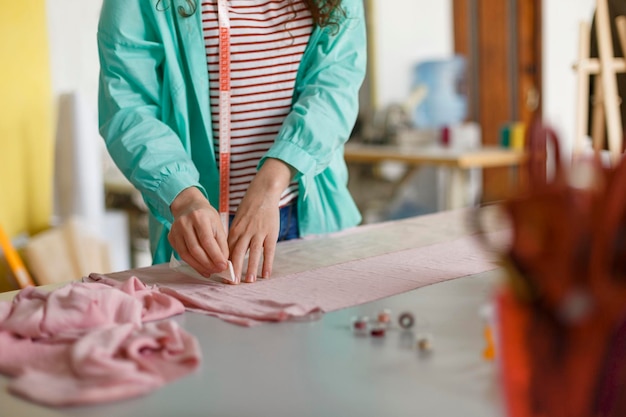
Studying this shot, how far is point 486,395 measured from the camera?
612 millimetres

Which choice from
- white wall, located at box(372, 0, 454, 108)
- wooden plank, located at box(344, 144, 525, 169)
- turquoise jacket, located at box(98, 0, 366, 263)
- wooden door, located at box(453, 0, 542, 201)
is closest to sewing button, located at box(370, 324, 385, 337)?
turquoise jacket, located at box(98, 0, 366, 263)

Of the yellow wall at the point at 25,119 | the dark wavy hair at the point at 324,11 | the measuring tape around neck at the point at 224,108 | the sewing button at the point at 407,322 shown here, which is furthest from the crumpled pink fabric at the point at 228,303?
the yellow wall at the point at 25,119

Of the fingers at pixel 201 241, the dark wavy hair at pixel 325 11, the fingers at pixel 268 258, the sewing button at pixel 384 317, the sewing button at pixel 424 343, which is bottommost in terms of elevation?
the sewing button at pixel 424 343

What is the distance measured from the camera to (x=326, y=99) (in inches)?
48.9

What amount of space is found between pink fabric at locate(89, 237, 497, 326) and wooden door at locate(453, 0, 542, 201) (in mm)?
2802

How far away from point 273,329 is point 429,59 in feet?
11.9

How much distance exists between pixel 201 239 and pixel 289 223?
14.0 inches

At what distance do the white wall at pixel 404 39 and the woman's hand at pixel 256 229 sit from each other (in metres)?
3.29

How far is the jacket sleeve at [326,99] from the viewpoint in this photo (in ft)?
3.83

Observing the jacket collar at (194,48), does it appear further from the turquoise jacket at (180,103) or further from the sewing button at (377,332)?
the sewing button at (377,332)

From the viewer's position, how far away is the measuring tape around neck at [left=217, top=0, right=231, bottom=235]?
1240mm

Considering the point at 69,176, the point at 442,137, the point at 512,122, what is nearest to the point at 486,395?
the point at 69,176

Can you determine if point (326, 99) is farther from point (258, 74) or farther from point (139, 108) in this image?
point (139, 108)

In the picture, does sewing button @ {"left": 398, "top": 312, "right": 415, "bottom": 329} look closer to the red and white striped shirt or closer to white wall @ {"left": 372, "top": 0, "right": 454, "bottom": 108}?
the red and white striped shirt
